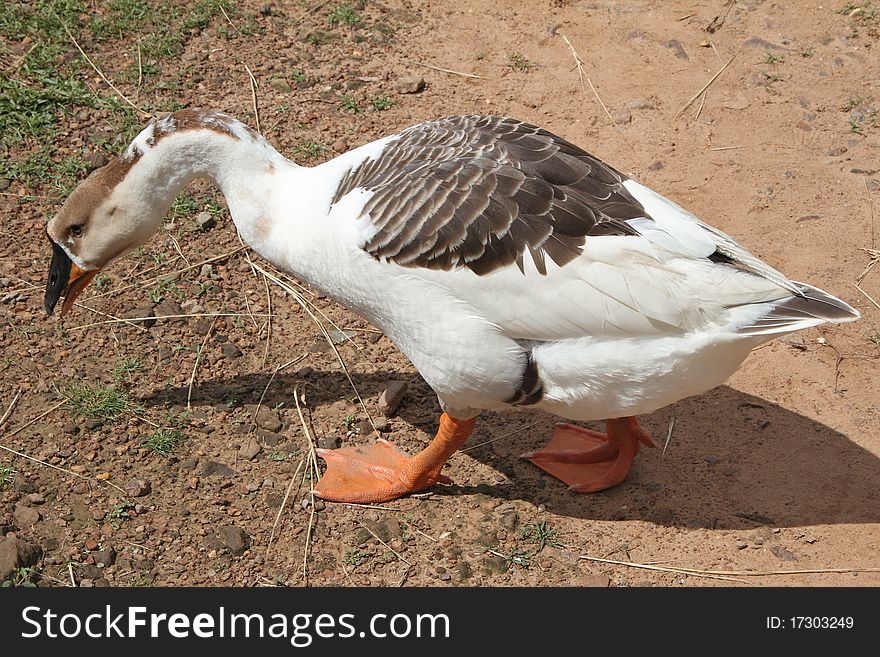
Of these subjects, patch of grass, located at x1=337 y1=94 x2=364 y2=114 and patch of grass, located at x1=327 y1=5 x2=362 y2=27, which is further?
patch of grass, located at x1=327 y1=5 x2=362 y2=27

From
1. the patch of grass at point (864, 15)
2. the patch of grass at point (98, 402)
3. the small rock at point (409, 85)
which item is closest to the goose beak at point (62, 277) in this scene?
the patch of grass at point (98, 402)

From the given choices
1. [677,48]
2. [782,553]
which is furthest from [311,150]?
[782,553]

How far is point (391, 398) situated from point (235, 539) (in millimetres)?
1127

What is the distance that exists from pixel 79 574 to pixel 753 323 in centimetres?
299

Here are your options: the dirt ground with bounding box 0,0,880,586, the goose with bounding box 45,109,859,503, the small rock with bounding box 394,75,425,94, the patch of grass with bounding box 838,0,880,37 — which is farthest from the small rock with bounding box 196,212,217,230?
the patch of grass with bounding box 838,0,880,37

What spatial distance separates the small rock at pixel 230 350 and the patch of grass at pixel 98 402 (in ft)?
1.90

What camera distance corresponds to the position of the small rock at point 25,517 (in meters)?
4.00

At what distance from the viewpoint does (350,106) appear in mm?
6359

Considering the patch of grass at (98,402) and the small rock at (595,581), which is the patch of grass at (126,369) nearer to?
the patch of grass at (98,402)

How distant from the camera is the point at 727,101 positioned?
6.49 meters

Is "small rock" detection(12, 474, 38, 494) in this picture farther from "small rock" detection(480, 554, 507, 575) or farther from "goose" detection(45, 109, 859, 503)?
"small rock" detection(480, 554, 507, 575)

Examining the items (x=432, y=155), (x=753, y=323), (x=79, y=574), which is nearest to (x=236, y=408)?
(x=79, y=574)

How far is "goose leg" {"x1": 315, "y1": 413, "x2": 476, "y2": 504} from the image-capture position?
420 cm

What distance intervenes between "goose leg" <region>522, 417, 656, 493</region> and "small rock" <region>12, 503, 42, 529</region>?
2.32 meters
